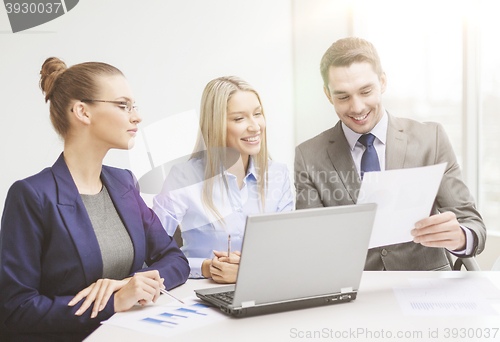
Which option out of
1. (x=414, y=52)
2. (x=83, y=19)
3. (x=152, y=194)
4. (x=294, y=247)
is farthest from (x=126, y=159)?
(x=414, y=52)

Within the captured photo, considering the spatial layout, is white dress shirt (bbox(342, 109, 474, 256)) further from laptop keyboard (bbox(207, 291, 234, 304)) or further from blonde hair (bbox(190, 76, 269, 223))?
laptop keyboard (bbox(207, 291, 234, 304))

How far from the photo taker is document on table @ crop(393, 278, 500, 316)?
1.14 meters

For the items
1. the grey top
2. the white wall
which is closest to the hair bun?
the grey top

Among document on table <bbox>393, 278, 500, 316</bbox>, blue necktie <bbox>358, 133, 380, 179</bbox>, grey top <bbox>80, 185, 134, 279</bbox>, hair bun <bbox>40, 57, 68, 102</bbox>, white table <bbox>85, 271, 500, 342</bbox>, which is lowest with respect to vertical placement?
document on table <bbox>393, 278, 500, 316</bbox>

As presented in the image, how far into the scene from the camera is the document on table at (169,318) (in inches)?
41.4

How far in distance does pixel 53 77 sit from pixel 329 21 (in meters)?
2.44

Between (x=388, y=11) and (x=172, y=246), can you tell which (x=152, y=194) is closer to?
(x=172, y=246)

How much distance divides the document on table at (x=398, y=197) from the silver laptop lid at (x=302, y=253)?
0.38 ft

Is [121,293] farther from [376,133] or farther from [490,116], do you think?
[490,116]

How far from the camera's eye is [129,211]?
1.58m

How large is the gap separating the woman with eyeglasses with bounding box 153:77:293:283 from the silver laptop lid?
822mm

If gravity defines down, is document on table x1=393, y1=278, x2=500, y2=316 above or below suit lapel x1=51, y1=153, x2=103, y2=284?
below

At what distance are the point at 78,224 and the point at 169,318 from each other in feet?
1.56

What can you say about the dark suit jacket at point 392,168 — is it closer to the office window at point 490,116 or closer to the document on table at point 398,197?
the document on table at point 398,197
